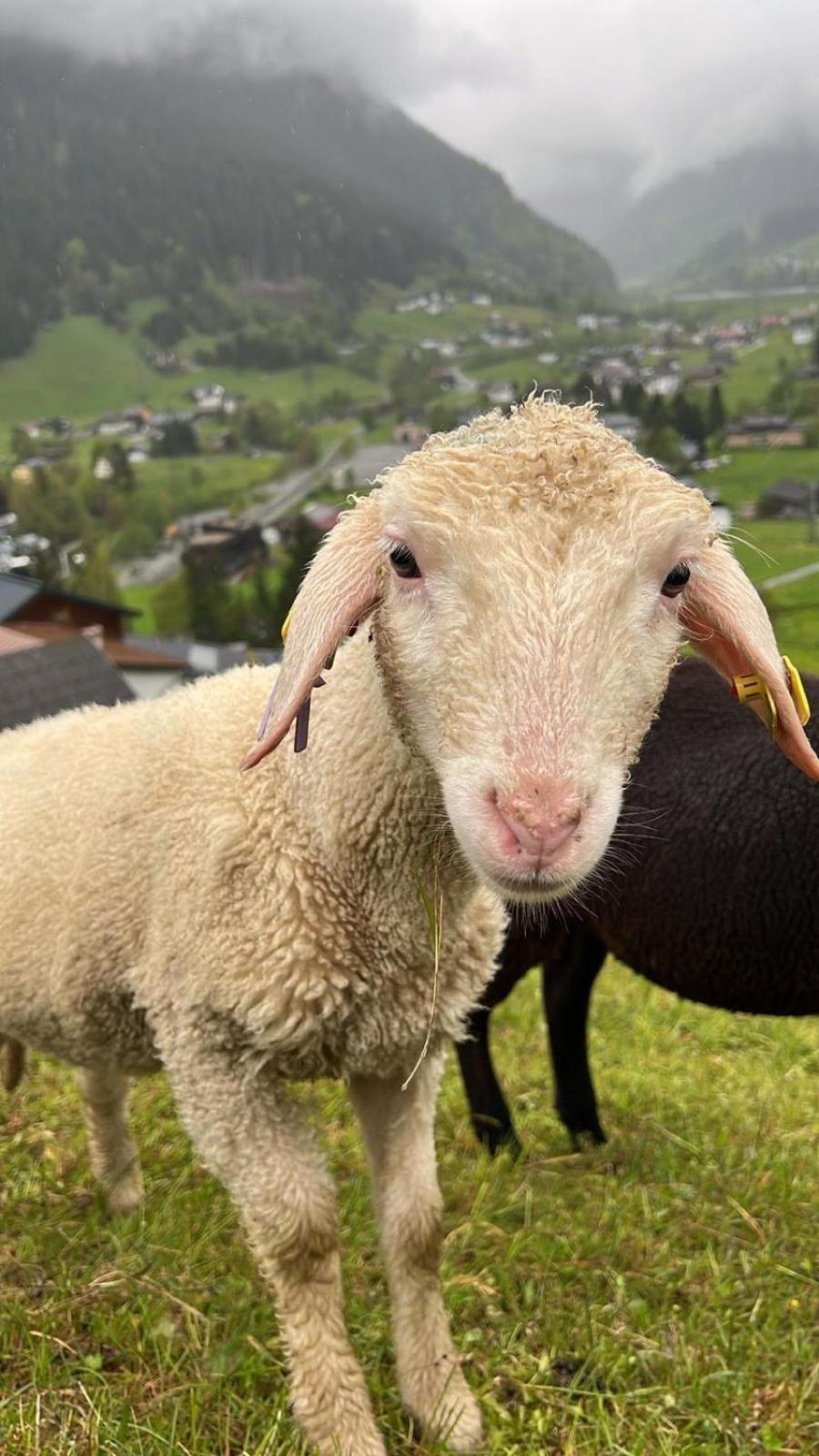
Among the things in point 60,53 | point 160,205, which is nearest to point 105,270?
point 160,205

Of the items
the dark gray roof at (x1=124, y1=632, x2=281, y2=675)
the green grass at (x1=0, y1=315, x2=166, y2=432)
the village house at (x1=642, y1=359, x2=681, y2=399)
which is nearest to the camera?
the dark gray roof at (x1=124, y1=632, x2=281, y2=675)

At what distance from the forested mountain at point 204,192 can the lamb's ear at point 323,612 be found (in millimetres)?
27874

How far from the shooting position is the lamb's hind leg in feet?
11.7

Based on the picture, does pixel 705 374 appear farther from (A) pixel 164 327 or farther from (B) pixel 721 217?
(B) pixel 721 217

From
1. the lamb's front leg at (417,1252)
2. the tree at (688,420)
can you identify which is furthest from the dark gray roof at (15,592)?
the lamb's front leg at (417,1252)

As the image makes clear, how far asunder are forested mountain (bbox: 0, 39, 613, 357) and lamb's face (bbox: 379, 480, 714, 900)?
28.1 meters

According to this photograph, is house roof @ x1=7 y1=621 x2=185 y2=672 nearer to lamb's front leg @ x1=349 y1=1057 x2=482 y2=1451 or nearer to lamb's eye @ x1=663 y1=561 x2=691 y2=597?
lamb's front leg @ x1=349 y1=1057 x2=482 y2=1451

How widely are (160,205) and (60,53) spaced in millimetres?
23169

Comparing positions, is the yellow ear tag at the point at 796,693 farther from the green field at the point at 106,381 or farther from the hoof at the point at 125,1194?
the green field at the point at 106,381

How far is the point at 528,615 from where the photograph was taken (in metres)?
1.62

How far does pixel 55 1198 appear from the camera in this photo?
3.65 meters

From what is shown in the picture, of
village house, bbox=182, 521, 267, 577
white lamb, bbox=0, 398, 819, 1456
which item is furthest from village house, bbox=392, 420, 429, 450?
white lamb, bbox=0, 398, 819, 1456

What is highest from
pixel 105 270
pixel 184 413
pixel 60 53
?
pixel 60 53

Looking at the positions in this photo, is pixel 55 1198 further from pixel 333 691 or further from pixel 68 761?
pixel 333 691
